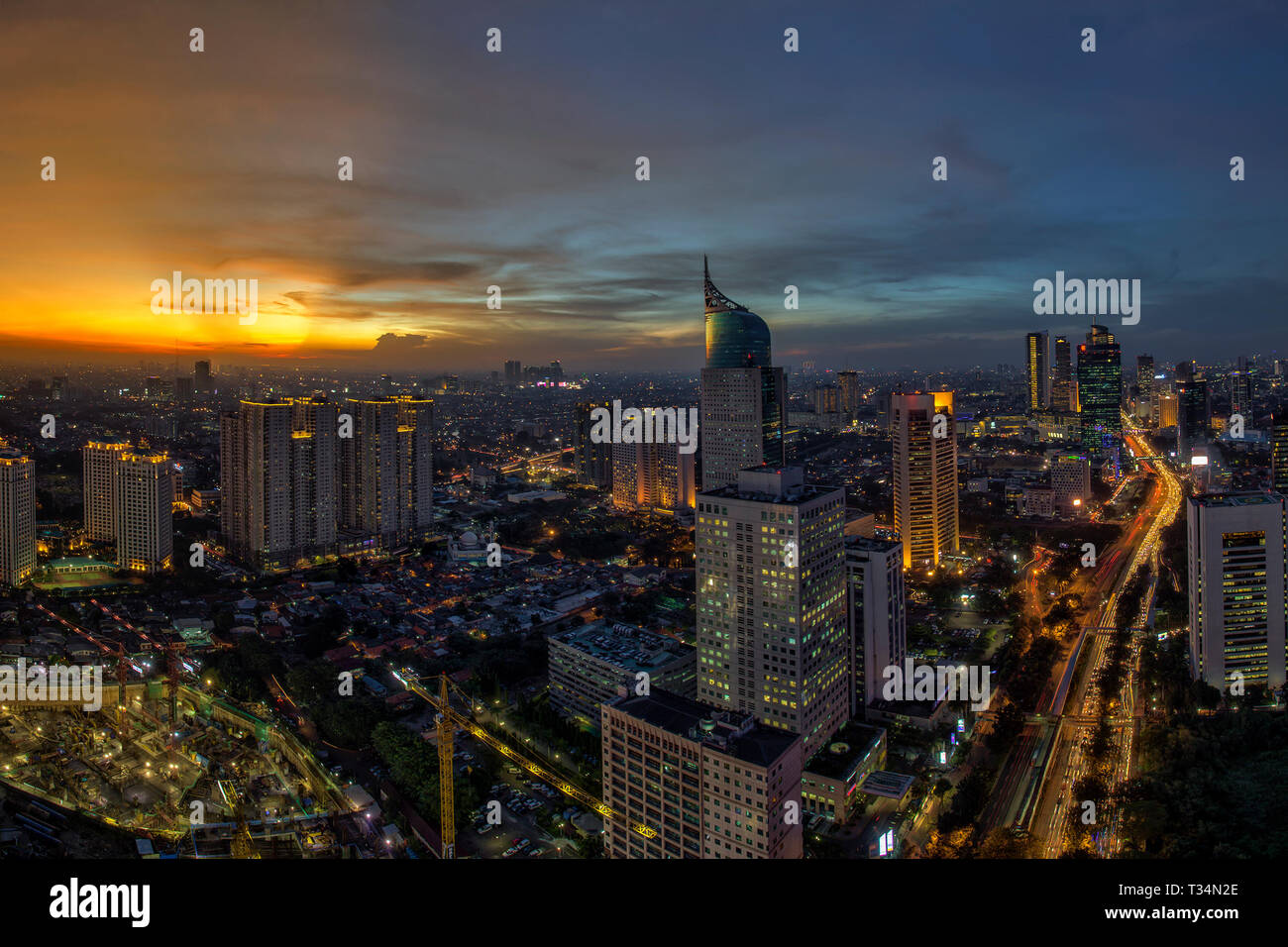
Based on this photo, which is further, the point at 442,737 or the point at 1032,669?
the point at 1032,669

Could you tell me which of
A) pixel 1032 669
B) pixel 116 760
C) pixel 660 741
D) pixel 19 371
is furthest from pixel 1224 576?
pixel 19 371

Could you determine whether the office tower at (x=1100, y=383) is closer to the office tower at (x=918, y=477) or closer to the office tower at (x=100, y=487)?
the office tower at (x=918, y=477)

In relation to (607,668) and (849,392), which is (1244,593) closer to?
(607,668)

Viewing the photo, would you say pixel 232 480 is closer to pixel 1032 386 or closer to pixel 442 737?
pixel 442 737

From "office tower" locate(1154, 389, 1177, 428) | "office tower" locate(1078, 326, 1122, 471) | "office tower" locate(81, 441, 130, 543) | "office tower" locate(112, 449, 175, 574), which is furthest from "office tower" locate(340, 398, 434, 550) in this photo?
"office tower" locate(1154, 389, 1177, 428)

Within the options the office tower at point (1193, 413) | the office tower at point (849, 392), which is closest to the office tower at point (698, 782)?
the office tower at point (1193, 413)

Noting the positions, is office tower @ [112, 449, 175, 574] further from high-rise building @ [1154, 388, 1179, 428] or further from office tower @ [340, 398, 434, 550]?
high-rise building @ [1154, 388, 1179, 428]
